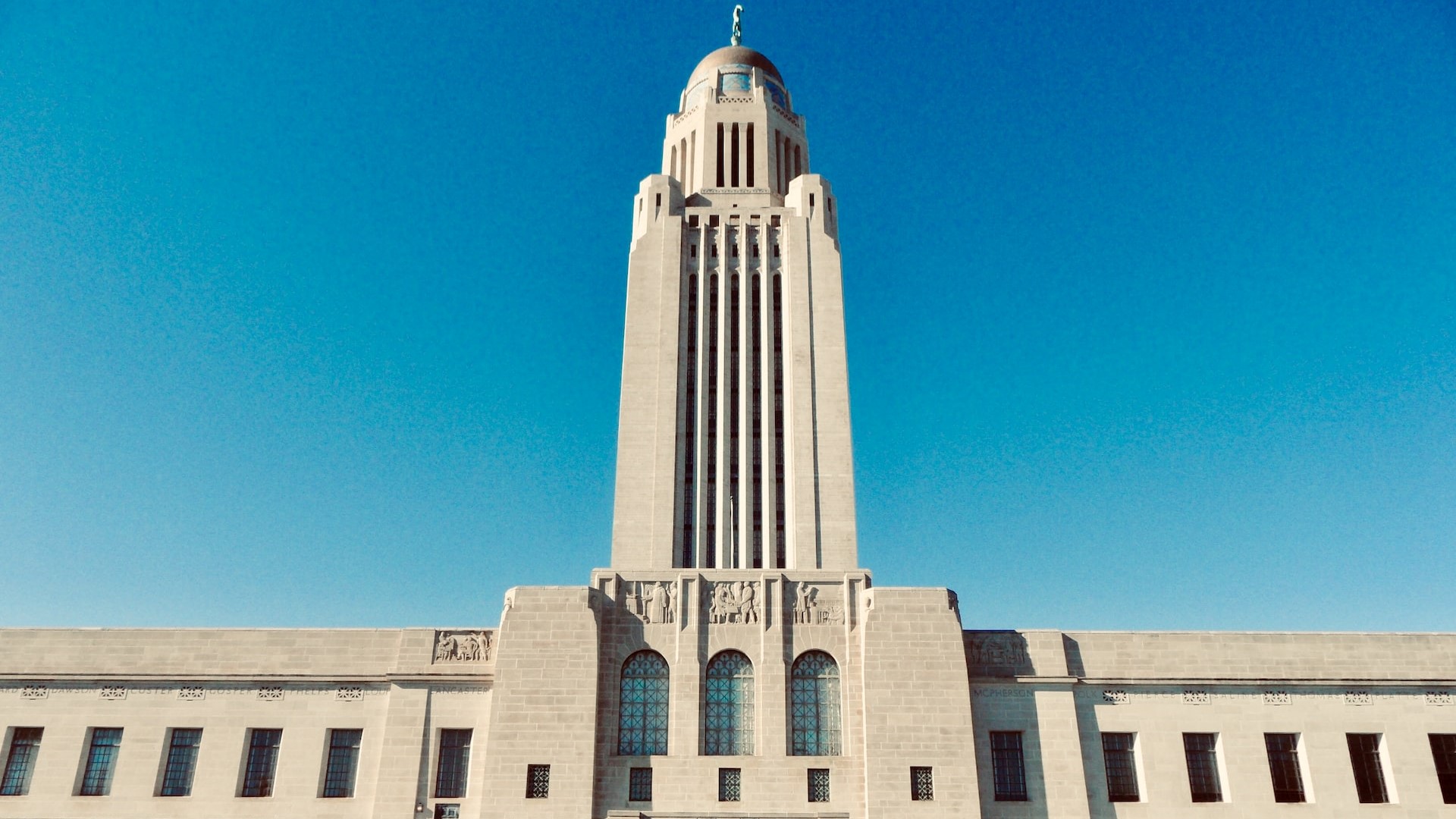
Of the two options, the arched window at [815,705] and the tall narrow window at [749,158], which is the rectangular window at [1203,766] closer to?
the arched window at [815,705]

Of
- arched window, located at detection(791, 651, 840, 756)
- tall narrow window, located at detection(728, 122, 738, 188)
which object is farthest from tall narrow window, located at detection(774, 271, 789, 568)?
arched window, located at detection(791, 651, 840, 756)

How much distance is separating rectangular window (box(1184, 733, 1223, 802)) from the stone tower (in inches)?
571

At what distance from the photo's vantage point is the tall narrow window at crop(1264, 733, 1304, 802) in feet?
115

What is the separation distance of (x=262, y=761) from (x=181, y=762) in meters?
2.73

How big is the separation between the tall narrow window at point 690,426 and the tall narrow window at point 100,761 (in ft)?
71.1

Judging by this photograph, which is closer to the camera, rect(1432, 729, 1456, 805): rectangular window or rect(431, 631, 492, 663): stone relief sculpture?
rect(1432, 729, 1456, 805): rectangular window

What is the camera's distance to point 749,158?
53.4 m

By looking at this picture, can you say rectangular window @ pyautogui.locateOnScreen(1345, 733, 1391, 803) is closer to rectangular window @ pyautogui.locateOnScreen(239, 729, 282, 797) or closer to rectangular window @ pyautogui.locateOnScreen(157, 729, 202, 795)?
rectangular window @ pyautogui.locateOnScreen(239, 729, 282, 797)

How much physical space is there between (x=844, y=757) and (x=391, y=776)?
50.1 feet

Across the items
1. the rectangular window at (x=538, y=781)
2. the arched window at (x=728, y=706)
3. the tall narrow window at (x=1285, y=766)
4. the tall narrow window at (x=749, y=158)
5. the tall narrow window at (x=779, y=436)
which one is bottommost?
the rectangular window at (x=538, y=781)

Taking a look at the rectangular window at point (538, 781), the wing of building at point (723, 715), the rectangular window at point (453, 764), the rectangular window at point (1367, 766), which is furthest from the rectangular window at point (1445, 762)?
the rectangular window at point (538, 781)

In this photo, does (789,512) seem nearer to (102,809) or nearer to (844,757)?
(844,757)

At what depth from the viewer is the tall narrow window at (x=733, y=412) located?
44.6 meters

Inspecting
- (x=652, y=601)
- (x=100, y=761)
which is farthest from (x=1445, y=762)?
(x=100, y=761)
